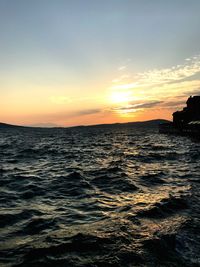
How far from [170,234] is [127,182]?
8.83m

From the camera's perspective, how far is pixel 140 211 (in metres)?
11.0

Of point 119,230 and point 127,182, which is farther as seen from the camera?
point 127,182

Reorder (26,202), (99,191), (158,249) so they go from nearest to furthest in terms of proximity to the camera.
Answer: (158,249) < (26,202) < (99,191)

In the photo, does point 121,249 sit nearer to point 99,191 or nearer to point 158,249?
point 158,249

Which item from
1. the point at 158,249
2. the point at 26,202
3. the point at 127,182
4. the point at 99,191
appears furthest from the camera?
the point at 127,182

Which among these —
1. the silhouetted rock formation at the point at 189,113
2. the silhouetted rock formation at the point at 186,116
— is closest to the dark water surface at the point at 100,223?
the silhouetted rock formation at the point at 186,116

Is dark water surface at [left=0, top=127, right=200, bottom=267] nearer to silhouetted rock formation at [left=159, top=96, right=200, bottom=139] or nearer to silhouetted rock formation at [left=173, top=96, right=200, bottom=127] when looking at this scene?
silhouetted rock formation at [left=159, top=96, right=200, bottom=139]

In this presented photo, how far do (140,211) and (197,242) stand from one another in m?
3.22

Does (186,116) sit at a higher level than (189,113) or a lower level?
lower

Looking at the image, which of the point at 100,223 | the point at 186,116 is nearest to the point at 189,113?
the point at 186,116

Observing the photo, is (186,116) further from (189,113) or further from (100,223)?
(100,223)

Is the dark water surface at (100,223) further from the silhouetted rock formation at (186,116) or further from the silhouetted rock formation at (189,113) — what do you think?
the silhouetted rock formation at (189,113)

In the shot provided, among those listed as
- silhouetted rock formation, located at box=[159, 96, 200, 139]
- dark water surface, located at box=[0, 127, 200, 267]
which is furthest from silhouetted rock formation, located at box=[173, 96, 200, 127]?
dark water surface, located at box=[0, 127, 200, 267]

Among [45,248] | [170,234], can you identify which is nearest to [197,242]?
[170,234]
